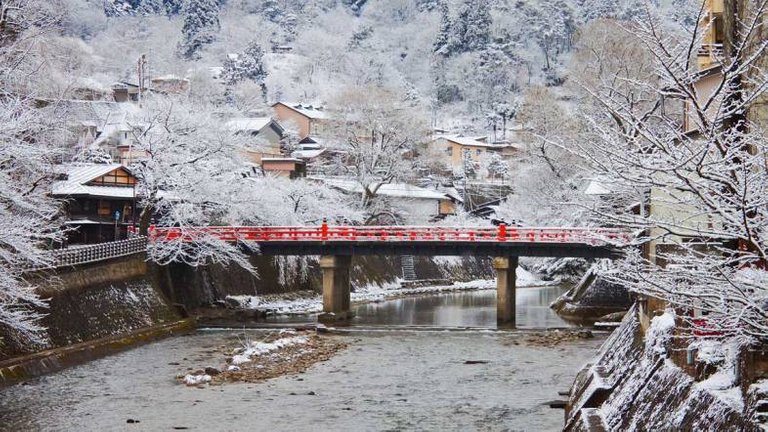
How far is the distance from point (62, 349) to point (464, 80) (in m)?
96.3

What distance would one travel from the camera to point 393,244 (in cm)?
3766

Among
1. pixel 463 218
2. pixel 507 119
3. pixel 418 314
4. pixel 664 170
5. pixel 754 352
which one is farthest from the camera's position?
pixel 507 119

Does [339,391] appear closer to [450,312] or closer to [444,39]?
[450,312]

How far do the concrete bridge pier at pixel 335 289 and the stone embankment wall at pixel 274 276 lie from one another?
552 cm

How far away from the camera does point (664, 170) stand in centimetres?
605

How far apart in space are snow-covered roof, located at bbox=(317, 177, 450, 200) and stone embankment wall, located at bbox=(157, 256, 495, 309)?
4781mm

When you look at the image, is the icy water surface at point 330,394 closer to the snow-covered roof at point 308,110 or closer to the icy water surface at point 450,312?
the icy water surface at point 450,312

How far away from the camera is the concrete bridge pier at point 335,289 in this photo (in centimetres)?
3751

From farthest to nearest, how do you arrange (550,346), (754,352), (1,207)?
(550,346) < (1,207) < (754,352)

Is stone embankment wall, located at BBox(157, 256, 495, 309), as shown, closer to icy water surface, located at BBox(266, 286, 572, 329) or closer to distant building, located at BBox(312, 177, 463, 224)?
icy water surface, located at BBox(266, 286, 572, 329)

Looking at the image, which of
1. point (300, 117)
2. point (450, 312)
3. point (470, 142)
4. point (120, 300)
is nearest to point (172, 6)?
point (300, 117)

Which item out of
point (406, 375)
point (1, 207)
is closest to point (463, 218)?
point (406, 375)

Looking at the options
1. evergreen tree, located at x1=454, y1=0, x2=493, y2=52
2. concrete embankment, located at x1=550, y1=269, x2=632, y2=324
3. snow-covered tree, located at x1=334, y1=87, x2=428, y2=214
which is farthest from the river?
evergreen tree, located at x1=454, y1=0, x2=493, y2=52

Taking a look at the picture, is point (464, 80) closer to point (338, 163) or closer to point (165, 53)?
point (165, 53)
